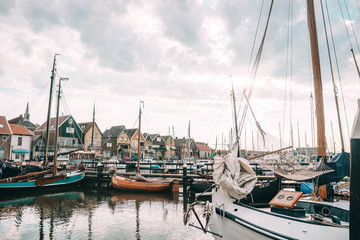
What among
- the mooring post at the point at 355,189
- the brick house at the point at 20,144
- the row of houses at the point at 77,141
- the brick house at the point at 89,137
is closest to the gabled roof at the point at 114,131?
the row of houses at the point at 77,141

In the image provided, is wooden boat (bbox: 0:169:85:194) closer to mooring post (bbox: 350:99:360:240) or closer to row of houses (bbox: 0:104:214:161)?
row of houses (bbox: 0:104:214:161)

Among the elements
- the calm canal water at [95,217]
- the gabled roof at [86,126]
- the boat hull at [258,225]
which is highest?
the gabled roof at [86,126]

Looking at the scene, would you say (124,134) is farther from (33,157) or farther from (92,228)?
(92,228)

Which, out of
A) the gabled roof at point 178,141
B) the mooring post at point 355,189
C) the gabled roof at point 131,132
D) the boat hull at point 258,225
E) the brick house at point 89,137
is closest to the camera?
the mooring post at point 355,189

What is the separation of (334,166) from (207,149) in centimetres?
9525

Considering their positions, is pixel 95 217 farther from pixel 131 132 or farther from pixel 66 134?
pixel 131 132

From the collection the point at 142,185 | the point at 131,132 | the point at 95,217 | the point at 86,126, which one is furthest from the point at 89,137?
the point at 95,217

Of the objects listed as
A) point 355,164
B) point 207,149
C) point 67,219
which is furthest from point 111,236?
point 207,149

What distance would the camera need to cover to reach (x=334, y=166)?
7676mm

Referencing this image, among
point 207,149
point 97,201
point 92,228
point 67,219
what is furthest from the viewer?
point 207,149

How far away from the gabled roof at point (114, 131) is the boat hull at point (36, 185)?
44964 mm

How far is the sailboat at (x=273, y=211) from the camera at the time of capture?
5349 millimetres

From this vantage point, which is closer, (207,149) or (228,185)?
(228,185)

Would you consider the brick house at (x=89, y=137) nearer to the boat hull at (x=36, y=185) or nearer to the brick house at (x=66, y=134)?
the brick house at (x=66, y=134)
